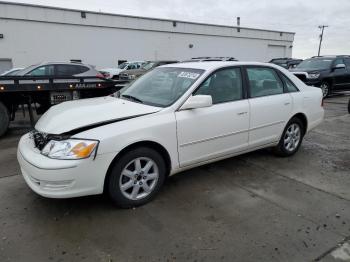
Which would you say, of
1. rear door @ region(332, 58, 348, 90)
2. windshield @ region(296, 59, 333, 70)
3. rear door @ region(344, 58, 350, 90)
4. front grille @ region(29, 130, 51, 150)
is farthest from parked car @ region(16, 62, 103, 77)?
rear door @ region(344, 58, 350, 90)

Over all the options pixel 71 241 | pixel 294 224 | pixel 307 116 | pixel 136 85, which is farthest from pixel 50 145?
pixel 307 116

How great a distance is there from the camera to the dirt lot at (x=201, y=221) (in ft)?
9.11

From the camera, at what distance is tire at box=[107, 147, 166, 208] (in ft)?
10.8

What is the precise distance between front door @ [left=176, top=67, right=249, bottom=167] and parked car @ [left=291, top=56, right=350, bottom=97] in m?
9.02

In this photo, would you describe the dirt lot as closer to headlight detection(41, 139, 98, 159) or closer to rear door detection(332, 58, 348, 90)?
headlight detection(41, 139, 98, 159)

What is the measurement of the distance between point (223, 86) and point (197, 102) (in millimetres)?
743

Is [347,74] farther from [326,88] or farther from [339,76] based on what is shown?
[326,88]

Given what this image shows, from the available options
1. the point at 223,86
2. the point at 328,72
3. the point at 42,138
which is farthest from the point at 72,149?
the point at 328,72

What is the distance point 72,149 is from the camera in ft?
10.1

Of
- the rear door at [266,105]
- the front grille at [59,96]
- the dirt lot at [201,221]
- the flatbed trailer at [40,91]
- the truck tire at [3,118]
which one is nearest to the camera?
the dirt lot at [201,221]

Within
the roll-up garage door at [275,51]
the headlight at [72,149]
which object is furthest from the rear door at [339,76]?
the roll-up garage door at [275,51]

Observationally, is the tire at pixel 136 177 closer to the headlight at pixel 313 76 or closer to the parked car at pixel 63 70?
the parked car at pixel 63 70

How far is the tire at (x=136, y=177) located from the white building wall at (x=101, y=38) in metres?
22.0

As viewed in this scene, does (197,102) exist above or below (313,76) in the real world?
above
